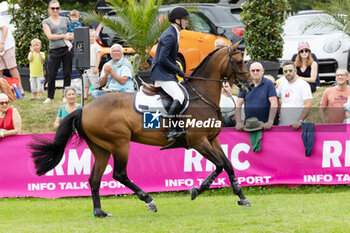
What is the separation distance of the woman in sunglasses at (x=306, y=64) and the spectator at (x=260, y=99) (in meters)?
2.66

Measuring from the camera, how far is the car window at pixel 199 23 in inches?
746

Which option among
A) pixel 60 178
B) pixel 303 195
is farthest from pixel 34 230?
pixel 303 195

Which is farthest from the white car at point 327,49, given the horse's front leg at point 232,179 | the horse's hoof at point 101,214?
the horse's hoof at point 101,214

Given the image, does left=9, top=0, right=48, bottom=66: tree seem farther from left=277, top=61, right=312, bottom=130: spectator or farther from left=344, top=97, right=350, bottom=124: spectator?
left=344, top=97, right=350, bottom=124: spectator

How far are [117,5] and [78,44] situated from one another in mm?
3799

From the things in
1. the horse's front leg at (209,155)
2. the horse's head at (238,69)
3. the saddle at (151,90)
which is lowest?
the horse's front leg at (209,155)

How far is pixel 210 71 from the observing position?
10.5 metres

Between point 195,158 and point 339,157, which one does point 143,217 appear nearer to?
point 195,158

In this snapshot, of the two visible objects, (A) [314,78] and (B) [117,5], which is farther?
(B) [117,5]

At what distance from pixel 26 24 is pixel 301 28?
8.24 m

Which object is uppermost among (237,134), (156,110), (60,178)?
(156,110)

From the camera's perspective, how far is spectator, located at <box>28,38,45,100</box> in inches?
684

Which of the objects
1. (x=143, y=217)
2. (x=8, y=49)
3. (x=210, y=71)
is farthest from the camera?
(x=8, y=49)

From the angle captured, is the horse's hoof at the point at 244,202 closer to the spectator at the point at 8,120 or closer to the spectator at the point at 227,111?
the spectator at the point at 227,111
